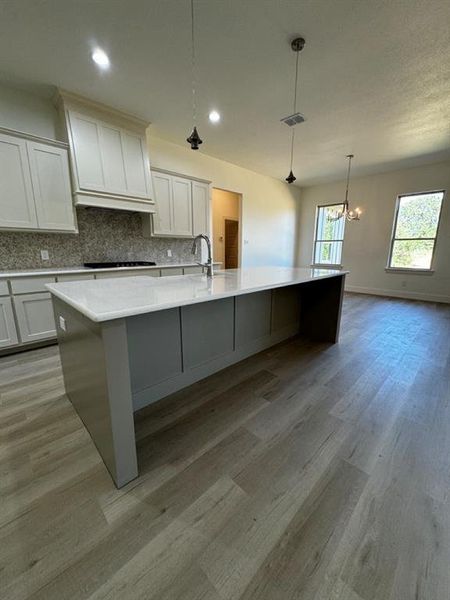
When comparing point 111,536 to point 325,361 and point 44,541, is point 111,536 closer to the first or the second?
point 44,541

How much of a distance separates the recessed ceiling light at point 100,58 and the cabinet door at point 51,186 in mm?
992

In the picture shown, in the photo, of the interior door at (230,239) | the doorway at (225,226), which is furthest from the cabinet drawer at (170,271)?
the interior door at (230,239)

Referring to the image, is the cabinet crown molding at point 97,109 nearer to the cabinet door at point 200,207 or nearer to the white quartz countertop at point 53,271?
the cabinet door at point 200,207

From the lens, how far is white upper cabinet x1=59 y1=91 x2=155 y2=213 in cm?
290

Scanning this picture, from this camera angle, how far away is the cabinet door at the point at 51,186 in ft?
8.91

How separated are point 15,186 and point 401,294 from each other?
7241 millimetres

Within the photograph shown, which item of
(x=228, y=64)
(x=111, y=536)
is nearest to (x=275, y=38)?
(x=228, y=64)

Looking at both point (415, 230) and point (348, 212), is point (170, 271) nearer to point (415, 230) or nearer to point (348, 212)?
point (348, 212)

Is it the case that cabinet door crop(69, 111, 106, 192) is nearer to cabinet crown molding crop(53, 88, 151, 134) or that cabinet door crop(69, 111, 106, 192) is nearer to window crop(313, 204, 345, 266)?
cabinet crown molding crop(53, 88, 151, 134)

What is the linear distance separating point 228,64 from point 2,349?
374cm

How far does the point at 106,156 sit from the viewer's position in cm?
314

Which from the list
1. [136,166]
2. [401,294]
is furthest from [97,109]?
[401,294]

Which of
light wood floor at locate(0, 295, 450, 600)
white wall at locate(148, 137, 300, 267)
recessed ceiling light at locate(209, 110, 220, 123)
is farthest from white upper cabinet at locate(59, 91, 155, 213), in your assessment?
light wood floor at locate(0, 295, 450, 600)

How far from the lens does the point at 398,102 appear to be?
3.00 meters
